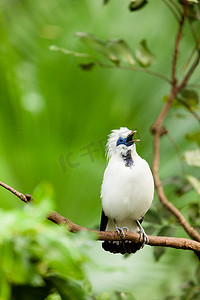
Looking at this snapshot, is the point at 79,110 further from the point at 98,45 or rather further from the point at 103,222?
the point at 103,222

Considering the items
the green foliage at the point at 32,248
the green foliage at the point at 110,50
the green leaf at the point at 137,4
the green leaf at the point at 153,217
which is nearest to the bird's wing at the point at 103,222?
the green leaf at the point at 153,217

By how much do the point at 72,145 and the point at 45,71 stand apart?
0.55m

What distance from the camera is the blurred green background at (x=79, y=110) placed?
242 cm

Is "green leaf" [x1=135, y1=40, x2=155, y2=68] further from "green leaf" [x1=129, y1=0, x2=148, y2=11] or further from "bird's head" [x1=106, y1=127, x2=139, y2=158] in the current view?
"bird's head" [x1=106, y1=127, x2=139, y2=158]

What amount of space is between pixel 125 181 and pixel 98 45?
2.05ft

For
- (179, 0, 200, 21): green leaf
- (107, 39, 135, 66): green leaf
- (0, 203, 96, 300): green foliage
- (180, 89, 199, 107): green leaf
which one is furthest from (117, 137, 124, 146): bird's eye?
(0, 203, 96, 300): green foliage

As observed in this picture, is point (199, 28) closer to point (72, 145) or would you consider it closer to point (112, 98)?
point (112, 98)

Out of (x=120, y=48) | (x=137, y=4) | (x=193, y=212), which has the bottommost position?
(x=193, y=212)

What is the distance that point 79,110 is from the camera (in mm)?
2654

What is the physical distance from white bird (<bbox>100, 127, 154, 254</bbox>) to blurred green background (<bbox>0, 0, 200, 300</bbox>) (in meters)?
0.74

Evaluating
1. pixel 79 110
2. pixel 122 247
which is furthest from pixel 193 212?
pixel 79 110

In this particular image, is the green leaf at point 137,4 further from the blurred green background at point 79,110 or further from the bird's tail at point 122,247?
the bird's tail at point 122,247

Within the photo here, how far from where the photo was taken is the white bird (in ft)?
4.82

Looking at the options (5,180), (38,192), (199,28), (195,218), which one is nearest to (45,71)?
(5,180)
